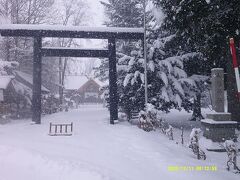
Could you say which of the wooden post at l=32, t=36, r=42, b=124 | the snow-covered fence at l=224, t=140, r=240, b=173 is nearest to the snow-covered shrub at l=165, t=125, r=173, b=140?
the snow-covered fence at l=224, t=140, r=240, b=173

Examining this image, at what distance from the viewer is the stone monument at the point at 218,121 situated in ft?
44.0

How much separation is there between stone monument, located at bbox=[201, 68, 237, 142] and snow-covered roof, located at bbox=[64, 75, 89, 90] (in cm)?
5440

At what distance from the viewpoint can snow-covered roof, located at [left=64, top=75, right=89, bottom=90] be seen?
67.4m

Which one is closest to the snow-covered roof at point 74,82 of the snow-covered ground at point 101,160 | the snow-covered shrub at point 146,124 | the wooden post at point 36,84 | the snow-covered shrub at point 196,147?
the wooden post at point 36,84

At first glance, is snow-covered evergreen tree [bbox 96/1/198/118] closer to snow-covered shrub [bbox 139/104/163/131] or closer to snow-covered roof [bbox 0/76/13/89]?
snow-covered shrub [bbox 139/104/163/131]

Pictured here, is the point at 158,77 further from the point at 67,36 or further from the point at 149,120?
the point at 67,36

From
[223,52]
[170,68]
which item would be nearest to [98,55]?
[170,68]

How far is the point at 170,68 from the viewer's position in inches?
733

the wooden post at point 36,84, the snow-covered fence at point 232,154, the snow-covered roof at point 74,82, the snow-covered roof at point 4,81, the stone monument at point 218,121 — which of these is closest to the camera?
the snow-covered fence at point 232,154

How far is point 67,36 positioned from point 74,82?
50.8 m

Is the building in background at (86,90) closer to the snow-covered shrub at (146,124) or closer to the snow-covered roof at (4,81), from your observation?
the snow-covered roof at (4,81)

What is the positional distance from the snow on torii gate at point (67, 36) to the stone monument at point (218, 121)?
21.7 feet

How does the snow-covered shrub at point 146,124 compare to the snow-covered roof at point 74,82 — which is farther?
the snow-covered roof at point 74,82

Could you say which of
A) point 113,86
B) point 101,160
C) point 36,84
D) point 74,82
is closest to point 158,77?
point 113,86
